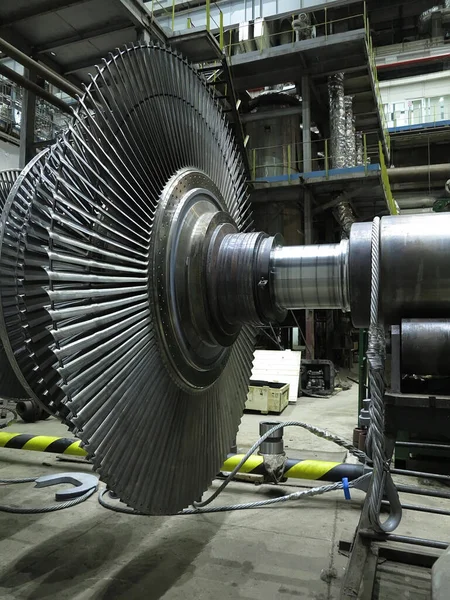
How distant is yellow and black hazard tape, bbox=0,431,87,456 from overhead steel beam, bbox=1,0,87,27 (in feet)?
18.0

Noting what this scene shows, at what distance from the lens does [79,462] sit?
10.3ft

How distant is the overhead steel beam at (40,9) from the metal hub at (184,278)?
19.2 feet

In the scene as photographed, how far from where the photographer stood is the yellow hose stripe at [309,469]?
2.59 m

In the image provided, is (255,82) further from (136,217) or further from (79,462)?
(136,217)

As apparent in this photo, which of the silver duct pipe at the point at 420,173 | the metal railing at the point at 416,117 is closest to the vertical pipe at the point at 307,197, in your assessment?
the silver duct pipe at the point at 420,173

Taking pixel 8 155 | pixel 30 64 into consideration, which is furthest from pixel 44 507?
pixel 8 155

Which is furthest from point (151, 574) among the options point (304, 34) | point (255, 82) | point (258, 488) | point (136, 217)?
point (304, 34)

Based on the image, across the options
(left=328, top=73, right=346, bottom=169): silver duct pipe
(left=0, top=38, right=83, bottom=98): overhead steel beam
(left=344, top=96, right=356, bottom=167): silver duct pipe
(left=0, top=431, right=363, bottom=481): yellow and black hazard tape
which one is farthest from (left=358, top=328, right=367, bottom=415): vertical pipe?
(left=344, top=96, right=356, bottom=167): silver duct pipe

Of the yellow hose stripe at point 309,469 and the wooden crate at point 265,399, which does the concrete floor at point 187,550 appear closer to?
the yellow hose stripe at point 309,469

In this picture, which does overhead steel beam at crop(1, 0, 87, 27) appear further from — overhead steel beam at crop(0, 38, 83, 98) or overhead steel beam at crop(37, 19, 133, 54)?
overhead steel beam at crop(0, 38, 83, 98)

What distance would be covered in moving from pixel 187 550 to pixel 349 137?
7.73 metres

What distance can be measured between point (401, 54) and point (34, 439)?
14248mm

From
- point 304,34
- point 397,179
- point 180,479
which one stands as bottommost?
point 180,479

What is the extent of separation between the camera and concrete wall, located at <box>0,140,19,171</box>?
349 inches
